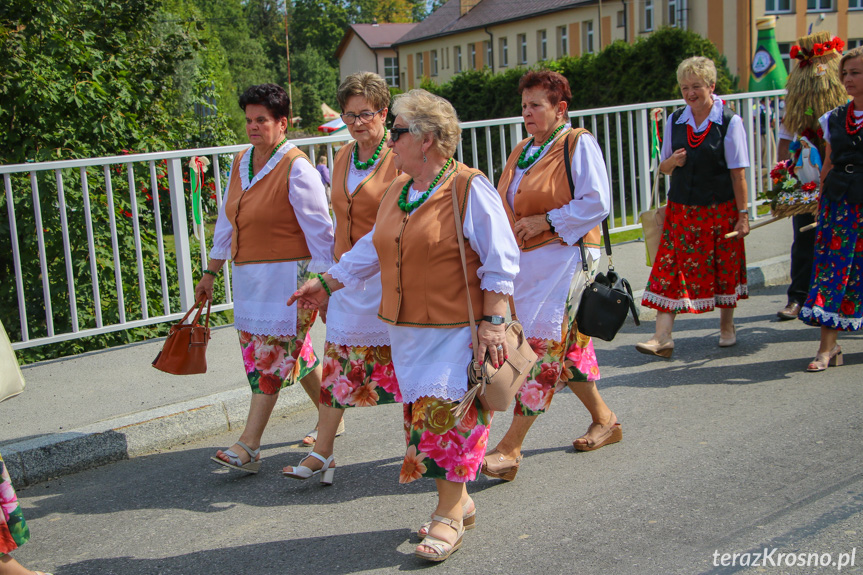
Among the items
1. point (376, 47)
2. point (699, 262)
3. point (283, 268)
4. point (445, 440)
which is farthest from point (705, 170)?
point (376, 47)

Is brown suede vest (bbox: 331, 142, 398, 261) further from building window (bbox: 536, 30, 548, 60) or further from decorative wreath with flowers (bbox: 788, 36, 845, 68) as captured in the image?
building window (bbox: 536, 30, 548, 60)

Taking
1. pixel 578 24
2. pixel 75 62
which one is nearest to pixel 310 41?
pixel 578 24

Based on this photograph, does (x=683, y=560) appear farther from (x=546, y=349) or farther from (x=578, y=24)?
(x=578, y=24)

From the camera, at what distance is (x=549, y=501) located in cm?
401

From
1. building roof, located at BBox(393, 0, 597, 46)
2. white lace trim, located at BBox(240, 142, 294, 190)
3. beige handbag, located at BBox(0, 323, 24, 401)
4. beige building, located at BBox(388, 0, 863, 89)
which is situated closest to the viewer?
beige handbag, located at BBox(0, 323, 24, 401)

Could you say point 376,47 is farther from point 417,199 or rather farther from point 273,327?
point 417,199

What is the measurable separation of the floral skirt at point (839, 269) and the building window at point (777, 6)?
36302 mm

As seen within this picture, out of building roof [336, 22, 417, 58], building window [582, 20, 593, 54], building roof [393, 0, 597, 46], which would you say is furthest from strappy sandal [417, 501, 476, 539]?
building roof [336, 22, 417, 58]

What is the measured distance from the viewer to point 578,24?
50.1 meters

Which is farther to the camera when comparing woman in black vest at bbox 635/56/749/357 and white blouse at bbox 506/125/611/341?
woman in black vest at bbox 635/56/749/357

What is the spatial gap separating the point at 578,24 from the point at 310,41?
6570 centimetres

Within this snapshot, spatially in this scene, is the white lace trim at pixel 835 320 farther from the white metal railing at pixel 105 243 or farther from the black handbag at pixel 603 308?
the white metal railing at pixel 105 243

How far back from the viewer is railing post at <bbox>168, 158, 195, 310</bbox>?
23.3 ft

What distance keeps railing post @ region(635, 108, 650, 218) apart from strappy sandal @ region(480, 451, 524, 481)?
257 inches
